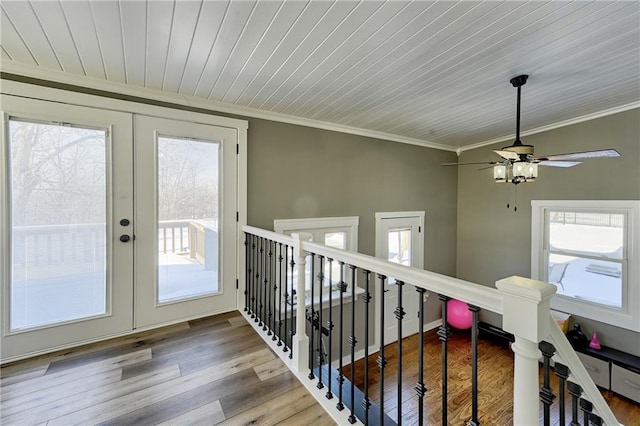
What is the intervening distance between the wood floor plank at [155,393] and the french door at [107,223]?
0.92m

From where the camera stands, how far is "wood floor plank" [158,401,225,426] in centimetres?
147

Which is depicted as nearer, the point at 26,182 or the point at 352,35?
the point at 352,35

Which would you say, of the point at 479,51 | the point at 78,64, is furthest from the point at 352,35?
the point at 78,64

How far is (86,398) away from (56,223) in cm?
132

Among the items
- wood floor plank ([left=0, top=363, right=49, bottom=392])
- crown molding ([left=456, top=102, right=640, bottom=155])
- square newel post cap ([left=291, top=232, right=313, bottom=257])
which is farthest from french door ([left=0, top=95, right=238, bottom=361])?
crown molding ([left=456, top=102, right=640, bottom=155])

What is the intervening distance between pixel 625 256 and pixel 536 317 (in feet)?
13.6

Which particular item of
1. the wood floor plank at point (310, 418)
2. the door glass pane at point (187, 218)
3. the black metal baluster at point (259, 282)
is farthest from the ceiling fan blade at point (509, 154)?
the door glass pane at point (187, 218)

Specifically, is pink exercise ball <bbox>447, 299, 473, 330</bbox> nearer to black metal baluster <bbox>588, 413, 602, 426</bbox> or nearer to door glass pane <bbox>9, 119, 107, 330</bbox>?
black metal baluster <bbox>588, 413, 602, 426</bbox>

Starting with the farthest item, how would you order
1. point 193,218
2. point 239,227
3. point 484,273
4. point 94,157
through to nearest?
1. point 484,273
2. point 239,227
3. point 193,218
4. point 94,157

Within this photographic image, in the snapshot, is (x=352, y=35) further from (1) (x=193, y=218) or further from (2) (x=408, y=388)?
(2) (x=408, y=388)

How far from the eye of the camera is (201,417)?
4.92ft

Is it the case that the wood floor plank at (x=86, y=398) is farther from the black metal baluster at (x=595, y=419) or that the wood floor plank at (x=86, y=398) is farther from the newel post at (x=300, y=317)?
the black metal baluster at (x=595, y=419)

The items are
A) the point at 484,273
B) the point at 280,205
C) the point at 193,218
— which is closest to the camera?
the point at 193,218

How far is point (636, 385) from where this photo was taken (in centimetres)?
308
